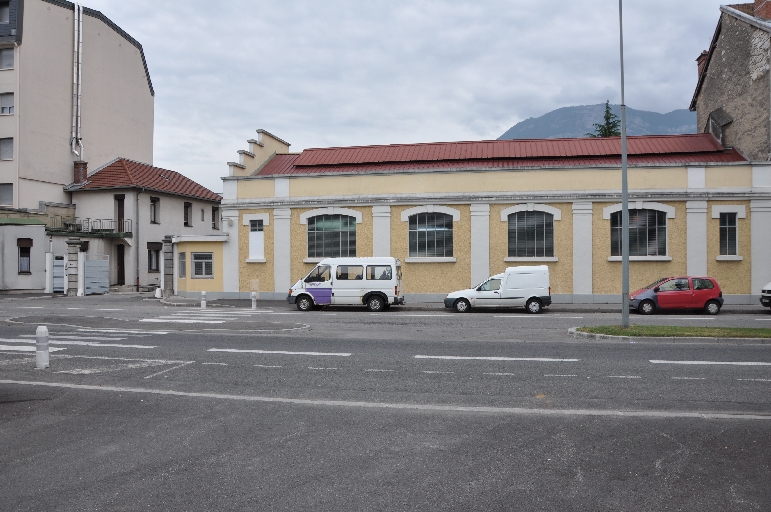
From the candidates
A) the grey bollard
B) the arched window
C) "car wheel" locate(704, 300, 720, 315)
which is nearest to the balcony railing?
the arched window

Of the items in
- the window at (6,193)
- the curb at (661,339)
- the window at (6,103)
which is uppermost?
the window at (6,103)

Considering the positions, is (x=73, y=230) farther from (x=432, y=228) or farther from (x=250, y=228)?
(x=432, y=228)

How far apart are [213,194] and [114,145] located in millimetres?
8264

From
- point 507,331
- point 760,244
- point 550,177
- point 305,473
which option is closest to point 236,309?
point 507,331

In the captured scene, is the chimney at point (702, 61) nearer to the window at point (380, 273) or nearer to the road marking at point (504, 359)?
the window at point (380, 273)

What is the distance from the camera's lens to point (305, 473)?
5.46 m

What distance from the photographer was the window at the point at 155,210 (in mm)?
42469

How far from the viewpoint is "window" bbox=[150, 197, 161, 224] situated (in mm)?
42469

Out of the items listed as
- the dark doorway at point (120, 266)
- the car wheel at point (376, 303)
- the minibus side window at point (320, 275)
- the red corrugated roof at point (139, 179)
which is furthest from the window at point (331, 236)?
the dark doorway at point (120, 266)

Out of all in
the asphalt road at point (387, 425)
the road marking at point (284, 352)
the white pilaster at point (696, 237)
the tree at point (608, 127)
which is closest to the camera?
the asphalt road at point (387, 425)

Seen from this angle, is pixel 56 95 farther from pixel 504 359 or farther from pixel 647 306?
pixel 504 359

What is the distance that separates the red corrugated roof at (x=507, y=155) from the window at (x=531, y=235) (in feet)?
8.77

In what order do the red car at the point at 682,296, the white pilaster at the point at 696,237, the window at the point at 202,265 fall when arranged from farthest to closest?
the window at the point at 202,265
the white pilaster at the point at 696,237
the red car at the point at 682,296

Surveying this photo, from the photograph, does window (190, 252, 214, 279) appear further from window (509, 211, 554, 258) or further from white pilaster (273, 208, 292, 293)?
→ window (509, 211, 554, 258)
